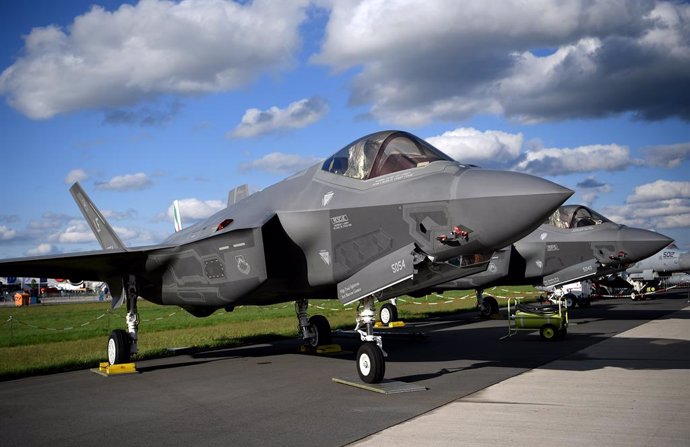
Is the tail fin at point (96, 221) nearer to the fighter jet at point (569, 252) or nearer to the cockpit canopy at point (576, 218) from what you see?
the fighter jet at point (569, 252)

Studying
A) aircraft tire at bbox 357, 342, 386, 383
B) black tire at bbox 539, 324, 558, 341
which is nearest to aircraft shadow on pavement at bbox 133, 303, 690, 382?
black tire at bbox 539, 324, 558, 341

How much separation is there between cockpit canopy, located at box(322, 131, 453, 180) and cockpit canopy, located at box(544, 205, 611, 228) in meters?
12.7

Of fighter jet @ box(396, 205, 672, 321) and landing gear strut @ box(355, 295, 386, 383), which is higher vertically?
fighter jet @ box(396, 205, 672, 321)

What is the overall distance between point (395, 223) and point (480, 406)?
8.55ft

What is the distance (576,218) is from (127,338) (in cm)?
1504

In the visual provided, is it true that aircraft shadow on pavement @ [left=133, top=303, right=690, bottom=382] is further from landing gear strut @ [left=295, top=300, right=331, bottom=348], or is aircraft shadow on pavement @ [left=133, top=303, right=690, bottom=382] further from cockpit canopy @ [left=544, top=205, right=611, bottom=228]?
cockpit canopy @ [left=544, top=205, right=611, bottom=228]

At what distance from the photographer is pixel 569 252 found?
1933 centimetres

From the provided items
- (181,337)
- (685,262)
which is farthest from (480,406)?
(685,262)

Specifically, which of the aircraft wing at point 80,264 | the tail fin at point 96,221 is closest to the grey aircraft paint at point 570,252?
the tail fin at point 96,221

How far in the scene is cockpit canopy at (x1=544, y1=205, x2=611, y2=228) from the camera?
19891 millimetres

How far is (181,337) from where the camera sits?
17.5m


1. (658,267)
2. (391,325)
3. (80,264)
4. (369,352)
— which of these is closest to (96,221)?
(80,264)

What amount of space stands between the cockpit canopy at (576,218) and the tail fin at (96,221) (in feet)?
44.9

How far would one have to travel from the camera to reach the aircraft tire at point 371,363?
8.06 m
